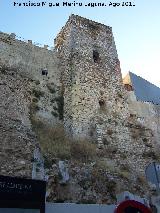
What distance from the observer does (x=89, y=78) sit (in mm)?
22594

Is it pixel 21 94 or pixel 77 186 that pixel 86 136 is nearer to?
pixel 21 94

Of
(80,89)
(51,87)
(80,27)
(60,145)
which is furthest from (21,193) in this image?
(80,27)

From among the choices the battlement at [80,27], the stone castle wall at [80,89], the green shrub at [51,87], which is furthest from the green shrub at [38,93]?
the battlement at [80,27]

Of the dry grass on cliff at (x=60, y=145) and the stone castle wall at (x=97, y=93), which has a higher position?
the stone castle wall at (x=97, y=93)

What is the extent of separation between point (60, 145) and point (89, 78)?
6.68m

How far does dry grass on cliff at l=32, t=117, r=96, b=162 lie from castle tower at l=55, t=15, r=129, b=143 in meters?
1.19

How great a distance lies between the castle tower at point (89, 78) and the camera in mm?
20609

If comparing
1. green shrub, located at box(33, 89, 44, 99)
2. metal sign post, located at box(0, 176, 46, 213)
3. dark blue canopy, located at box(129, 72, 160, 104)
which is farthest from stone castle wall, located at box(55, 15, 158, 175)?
metal sign post, located at box(0, 176, 46, 213)

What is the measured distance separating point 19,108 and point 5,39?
6591 mm

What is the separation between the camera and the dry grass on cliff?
1644cm

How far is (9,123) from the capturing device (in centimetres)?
1548

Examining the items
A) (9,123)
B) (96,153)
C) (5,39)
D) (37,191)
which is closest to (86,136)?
(96,153)

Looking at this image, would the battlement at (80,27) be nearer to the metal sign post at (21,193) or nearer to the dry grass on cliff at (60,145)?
the dry grass on cliff at (60,145)

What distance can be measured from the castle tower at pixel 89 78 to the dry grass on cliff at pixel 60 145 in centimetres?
119
